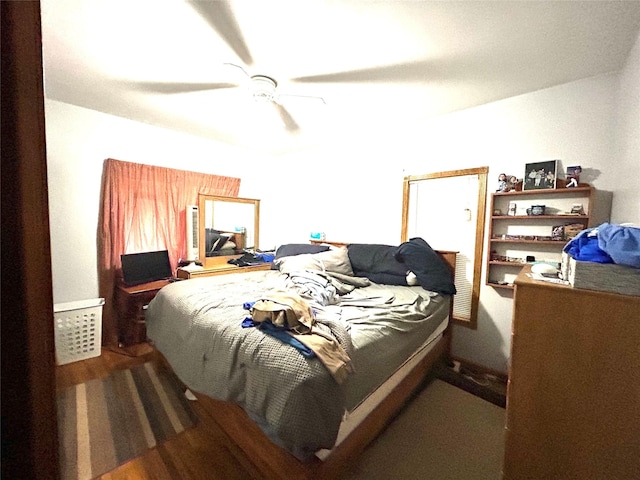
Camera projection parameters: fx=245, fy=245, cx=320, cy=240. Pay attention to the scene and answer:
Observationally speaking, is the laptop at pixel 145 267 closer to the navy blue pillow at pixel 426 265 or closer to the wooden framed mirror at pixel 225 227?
the wooden framed mirror at pixel 225 227

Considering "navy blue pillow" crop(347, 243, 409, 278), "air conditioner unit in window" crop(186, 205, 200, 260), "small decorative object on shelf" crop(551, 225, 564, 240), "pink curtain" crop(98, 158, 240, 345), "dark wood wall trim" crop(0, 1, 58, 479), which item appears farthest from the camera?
"air conditioner unit in window" crop(186, 205, 200, 260)

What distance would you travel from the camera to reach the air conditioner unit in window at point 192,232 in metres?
3.12

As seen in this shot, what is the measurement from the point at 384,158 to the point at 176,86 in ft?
7.14

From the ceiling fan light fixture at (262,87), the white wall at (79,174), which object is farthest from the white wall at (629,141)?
the white wall at (79,174)

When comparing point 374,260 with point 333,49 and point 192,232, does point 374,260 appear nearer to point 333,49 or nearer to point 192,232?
point 333,49

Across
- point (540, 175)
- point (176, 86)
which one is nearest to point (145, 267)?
point (176, 86)

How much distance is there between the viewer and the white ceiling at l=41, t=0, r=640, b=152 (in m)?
1.27

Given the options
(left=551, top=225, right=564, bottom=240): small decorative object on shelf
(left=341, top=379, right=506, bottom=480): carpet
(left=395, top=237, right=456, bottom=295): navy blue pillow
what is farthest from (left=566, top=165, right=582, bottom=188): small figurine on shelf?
(left=341, top=379, right=506, bottom=480): carpet

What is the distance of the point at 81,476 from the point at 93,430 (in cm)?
33

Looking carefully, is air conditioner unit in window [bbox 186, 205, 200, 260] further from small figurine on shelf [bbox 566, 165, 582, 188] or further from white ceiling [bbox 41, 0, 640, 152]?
small figurine on shelf [bbox 566, 165, 582, 188]

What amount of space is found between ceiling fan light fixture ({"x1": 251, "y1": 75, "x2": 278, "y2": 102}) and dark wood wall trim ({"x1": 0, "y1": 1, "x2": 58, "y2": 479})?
1603mm

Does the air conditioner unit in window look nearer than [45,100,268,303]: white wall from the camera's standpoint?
No

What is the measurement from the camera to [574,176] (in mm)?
1808


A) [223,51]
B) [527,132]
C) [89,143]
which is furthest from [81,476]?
[527,132]
